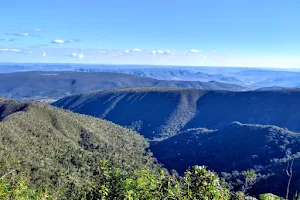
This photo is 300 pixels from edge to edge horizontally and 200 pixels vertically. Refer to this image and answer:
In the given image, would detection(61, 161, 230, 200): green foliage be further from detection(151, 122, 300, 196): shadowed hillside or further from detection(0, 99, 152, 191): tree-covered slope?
detection(151, 122, 300, 196): shadowed hillside

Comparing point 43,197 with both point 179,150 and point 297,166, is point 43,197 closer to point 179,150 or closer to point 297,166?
point 297,166

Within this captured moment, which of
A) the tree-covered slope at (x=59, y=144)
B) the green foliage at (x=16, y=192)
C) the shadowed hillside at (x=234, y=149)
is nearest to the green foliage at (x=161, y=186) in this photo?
the green foliage at (x=16, y=192)

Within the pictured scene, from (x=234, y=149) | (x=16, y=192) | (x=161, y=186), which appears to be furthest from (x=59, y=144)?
(x=16, y=192)

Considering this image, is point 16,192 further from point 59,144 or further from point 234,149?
point 234,149

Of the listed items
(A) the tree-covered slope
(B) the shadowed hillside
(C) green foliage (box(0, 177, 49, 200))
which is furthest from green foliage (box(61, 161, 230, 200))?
(B) the shadowed hillside

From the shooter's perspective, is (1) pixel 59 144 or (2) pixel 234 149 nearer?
(1) pixel 59 144

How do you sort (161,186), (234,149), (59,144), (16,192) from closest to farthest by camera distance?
1. (16,192)
2. (161,186)
3. (59,144)
4. (234,149)
